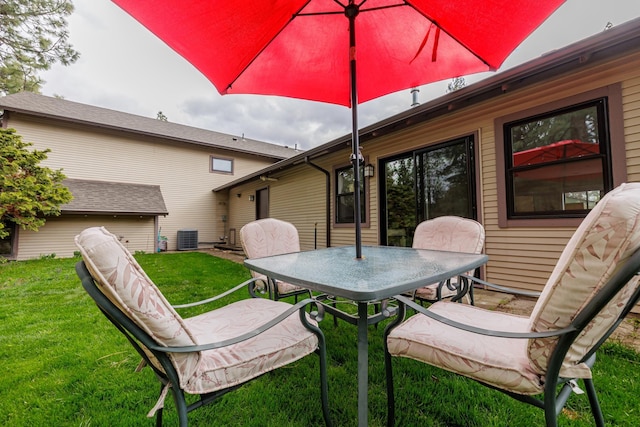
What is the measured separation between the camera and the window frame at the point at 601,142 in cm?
283

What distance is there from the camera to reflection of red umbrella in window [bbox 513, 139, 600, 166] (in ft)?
10.0

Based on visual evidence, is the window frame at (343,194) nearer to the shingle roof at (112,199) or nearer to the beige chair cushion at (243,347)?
the beige chair cushion at (243,347)

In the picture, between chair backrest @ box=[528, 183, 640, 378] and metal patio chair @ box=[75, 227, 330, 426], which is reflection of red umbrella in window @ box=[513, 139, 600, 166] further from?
metal patio chair @ box=[75, 227, 330, 426]

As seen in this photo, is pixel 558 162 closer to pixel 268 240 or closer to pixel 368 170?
pixel 368 170

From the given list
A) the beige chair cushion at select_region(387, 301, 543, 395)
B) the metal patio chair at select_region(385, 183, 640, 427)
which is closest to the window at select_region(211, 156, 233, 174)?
the beige chair cushion at select_region(387, 301, 543, 395)

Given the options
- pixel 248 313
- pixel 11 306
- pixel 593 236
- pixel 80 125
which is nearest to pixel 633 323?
pixel 593 236

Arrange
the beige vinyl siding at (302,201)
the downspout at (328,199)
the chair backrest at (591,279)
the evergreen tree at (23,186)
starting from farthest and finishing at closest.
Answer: the beige vinyl siding at (302,201), the downspout at (328,199), the evergreen tree at (23,186), the chair backrest at (591,279)

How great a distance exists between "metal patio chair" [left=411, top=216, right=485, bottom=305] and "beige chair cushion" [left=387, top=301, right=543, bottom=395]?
67cm

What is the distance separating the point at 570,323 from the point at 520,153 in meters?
3.61

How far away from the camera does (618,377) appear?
67.4 inches

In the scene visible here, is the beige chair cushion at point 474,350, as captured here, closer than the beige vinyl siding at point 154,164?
Yes

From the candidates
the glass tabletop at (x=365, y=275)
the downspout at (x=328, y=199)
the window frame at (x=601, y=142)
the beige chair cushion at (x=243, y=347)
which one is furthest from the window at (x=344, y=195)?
the beige chair cushion at (x=243, y=347)

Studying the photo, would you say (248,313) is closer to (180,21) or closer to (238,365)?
(238,365)

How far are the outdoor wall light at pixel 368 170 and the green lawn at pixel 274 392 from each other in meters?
3.58
